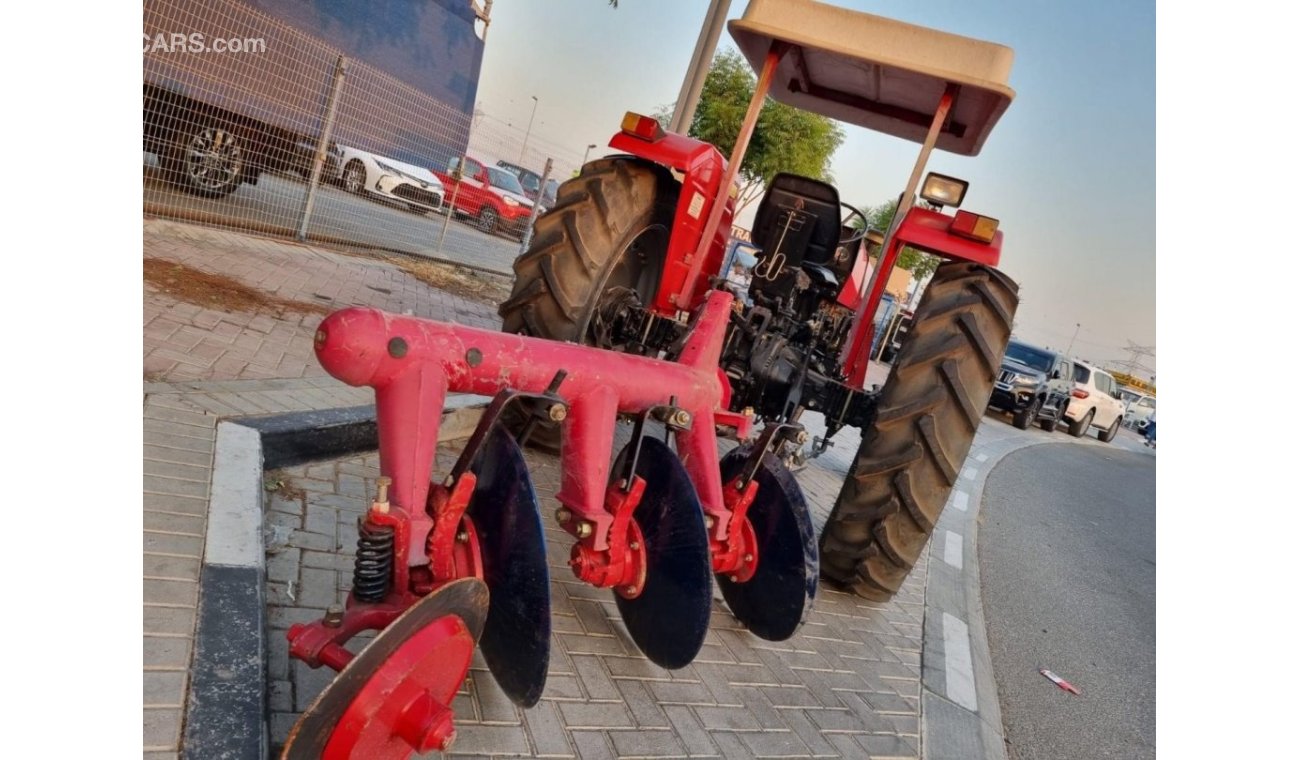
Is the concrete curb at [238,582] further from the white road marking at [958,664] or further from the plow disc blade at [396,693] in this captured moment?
the white road marking at [958,664]

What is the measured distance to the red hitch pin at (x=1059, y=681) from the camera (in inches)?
153

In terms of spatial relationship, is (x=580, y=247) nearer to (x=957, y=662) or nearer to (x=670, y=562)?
(x=670, y=562)

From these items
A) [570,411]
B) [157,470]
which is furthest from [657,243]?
[157,470]

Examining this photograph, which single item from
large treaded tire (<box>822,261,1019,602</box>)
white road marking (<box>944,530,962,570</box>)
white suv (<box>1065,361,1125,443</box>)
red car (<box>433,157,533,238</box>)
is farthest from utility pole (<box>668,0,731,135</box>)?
white suv (<box>1065,361,1125,443</box>)

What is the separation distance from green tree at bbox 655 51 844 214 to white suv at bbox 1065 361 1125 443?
27.4 feet

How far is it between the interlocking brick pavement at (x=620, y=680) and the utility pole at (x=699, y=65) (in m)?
5.31

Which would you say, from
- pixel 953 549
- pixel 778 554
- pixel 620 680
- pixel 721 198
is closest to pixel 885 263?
pixel 721 198

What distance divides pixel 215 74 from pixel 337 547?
6.55 meters

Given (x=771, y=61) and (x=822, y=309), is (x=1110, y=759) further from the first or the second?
(x=771, y=61)

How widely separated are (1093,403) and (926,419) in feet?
65.0

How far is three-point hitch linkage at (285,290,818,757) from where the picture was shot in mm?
1525

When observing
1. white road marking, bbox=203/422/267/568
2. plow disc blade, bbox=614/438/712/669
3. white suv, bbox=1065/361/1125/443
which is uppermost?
plow disc blade, bbox=614/438/712/669

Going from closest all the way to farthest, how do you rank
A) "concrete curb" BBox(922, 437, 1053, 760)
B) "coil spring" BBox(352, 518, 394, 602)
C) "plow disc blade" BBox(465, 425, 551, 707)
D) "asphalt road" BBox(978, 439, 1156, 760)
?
"coil spring" BBox(352, 518, 394, 602), "plow disc blade" BBox(465, 425, 551, 707), "concrete curb" BBox(922, 437, 1053, 760), "asphalt road" BBox(978, 439, 1156, 760)

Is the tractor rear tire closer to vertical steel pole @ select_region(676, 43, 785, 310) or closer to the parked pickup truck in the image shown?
vertical steel pole @ select_region(676, 43, 785, 310)
